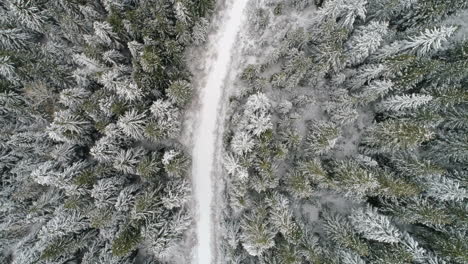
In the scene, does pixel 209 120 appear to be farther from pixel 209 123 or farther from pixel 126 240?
pixel 126 240

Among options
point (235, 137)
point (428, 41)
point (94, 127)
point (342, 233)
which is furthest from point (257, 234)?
point (428, 41)

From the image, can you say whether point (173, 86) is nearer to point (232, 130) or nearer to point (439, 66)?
point (232, 130)

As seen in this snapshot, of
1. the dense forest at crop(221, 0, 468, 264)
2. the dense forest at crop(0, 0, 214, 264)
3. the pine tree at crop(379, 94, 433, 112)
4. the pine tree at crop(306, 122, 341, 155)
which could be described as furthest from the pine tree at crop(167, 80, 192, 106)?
the pine tree at crop(379, 94, 433, 112)

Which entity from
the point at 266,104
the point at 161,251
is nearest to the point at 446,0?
the point at 266,104

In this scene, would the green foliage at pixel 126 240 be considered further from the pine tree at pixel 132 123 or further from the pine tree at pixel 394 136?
the pine tree at pixel 394 136

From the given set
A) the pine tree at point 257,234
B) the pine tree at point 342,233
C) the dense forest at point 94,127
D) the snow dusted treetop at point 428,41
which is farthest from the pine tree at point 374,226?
the dense forest at point 94,127

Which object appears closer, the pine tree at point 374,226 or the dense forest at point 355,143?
the pine tree at point 374,226
